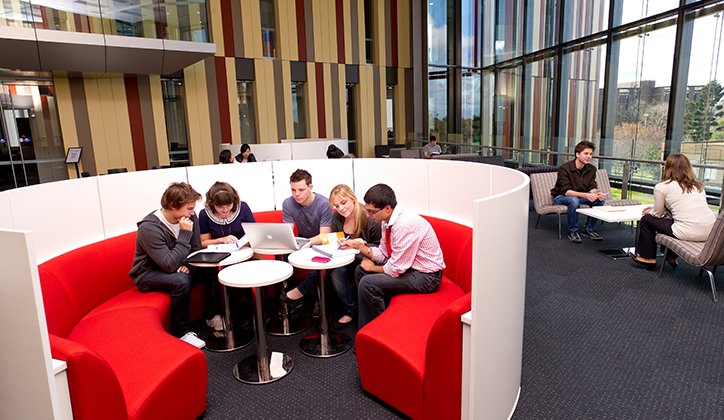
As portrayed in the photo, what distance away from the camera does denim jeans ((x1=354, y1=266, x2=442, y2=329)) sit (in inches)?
121

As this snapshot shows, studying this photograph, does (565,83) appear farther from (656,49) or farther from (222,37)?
(222,37)

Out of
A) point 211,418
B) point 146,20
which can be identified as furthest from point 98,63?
point 211,418

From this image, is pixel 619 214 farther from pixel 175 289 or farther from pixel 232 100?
pixel 232 100

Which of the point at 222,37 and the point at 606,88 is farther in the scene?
the point at 222,37

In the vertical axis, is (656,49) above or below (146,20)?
below

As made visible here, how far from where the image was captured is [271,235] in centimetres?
330

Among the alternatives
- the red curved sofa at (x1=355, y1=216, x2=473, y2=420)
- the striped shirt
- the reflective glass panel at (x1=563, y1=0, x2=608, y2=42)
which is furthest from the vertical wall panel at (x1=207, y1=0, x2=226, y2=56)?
the red curved sofa at (x1=355, y1=216, x2=473, y2=420)

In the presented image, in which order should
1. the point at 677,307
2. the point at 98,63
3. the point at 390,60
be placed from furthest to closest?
the point at 390,60 < the point at 98,63 < the point at 677,307

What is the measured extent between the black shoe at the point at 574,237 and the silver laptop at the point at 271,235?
430cm

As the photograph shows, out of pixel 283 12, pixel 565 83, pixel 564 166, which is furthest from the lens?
pixel 283 12

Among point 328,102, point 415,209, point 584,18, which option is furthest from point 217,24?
point 415,209

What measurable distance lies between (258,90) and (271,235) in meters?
10.0

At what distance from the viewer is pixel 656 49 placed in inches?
305

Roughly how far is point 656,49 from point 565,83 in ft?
8.38
